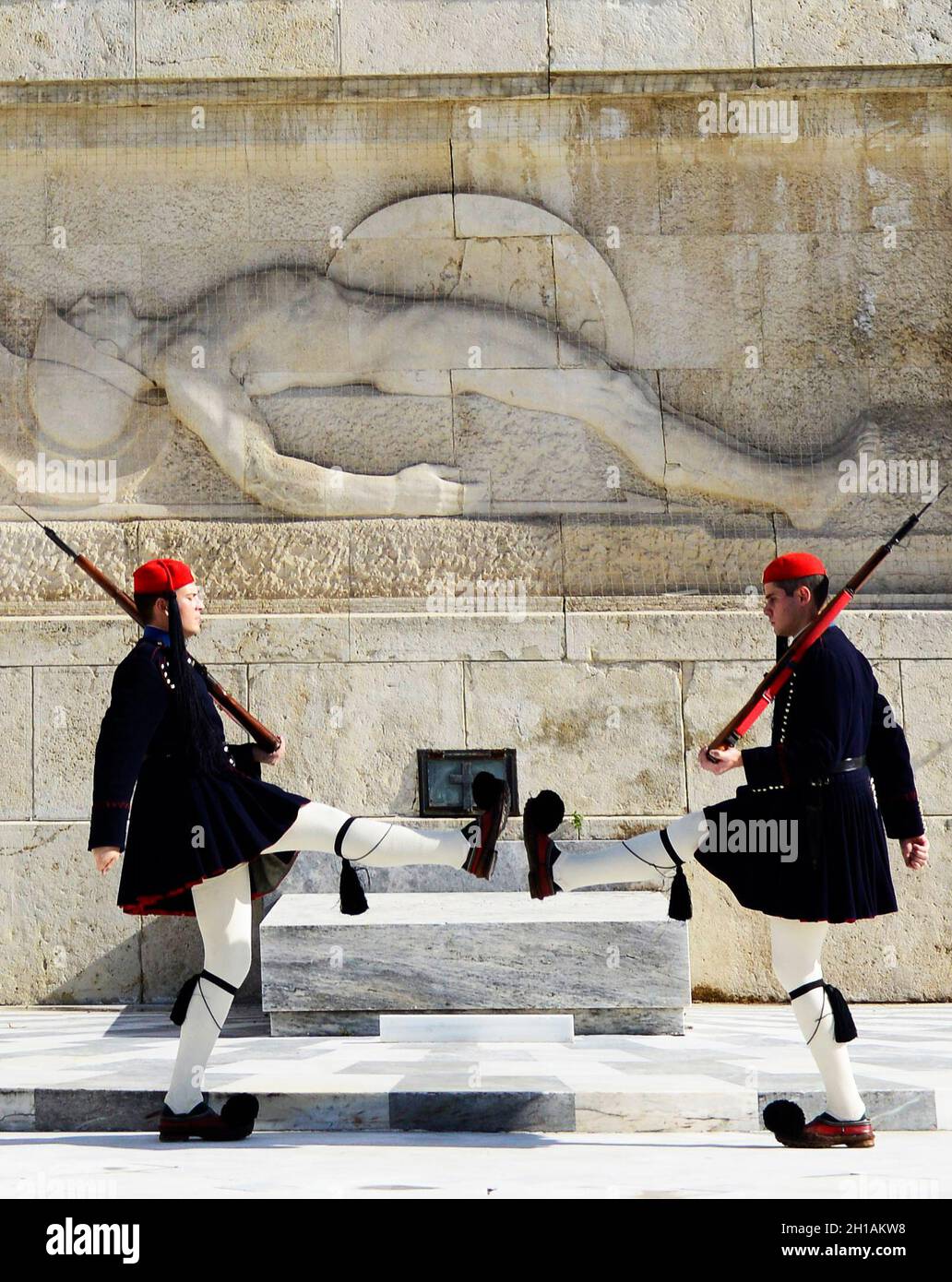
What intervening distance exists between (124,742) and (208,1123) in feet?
3.62

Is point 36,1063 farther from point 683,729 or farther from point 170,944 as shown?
point 683,729

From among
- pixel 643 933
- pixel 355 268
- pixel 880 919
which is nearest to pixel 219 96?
pixel 355 268

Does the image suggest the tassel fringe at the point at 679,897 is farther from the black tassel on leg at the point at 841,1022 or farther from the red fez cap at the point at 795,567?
the red fez cap at the point at 795,567

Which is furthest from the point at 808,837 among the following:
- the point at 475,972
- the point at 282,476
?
the point at 282,476

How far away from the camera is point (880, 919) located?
Answer: 725cm

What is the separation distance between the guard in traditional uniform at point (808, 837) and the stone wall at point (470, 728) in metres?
2.96

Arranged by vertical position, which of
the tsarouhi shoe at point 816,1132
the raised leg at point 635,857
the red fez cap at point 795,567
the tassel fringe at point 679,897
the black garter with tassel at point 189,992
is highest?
the red fez cap at point 795,567

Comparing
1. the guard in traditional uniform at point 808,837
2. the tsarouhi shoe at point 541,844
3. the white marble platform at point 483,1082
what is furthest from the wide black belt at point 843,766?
the white marble platform at point 483,1082

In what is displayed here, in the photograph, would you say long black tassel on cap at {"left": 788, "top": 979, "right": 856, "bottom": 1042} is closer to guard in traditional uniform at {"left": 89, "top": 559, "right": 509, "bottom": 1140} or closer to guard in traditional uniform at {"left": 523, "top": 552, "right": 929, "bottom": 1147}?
guard in traditional uniform at {"left": 523, "top": 552, "right": 929, "bottom": 1147}

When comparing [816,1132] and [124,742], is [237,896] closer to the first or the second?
[124,742]

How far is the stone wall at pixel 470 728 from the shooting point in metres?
7.27

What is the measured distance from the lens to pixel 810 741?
13.8 ft

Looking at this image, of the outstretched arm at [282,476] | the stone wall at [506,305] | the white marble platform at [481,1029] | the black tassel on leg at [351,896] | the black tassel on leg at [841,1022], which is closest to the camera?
the black tassel on leg at [841,1022]

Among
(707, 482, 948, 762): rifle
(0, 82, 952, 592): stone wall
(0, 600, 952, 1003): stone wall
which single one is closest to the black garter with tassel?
(707, 482, 948, 762): rifle
